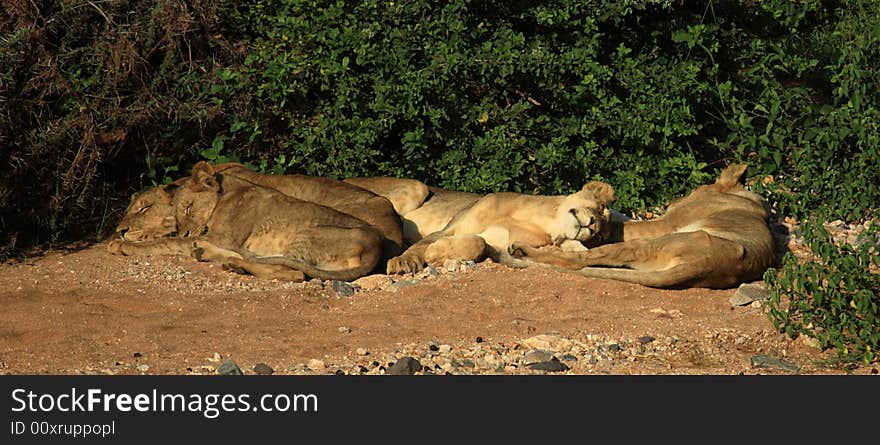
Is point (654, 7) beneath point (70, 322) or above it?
above

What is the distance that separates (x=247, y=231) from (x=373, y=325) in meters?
2.13

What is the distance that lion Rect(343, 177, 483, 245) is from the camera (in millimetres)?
9938

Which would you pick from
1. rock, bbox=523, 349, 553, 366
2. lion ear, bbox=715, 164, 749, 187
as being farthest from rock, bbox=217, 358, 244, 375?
lion ear, bbox=715, 164, 749, 187

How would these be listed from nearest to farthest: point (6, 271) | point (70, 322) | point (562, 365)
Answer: point (562, 365)
point (70, 322)
point (6, 271)

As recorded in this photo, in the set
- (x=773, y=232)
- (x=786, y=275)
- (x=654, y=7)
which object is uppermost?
(x=654, y=7)

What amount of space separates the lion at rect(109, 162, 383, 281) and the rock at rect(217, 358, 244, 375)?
2048 mm

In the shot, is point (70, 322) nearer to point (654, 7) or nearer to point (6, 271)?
point (6, 271)

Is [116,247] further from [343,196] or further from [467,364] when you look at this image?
[467,364]

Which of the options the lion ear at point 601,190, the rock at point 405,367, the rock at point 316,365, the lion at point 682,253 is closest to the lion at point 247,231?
the lion at point 682,253

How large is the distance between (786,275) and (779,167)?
341 centimetres

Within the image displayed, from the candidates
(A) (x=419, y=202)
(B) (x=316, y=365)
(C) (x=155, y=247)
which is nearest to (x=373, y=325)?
(B) (x=316, y=365)

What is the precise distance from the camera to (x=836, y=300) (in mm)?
7117

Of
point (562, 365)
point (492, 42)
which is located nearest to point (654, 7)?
point (492, 42)

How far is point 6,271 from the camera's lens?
940 cm
